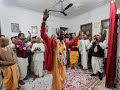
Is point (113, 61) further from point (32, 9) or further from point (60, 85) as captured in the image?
point (32, 9)

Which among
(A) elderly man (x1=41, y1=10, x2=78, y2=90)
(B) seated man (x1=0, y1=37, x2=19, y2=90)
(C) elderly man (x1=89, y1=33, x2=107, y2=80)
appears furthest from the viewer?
(C) elderly man (x1=89, y1=33, x2=107, y2=80)

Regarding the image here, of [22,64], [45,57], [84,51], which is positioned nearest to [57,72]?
[45,57]

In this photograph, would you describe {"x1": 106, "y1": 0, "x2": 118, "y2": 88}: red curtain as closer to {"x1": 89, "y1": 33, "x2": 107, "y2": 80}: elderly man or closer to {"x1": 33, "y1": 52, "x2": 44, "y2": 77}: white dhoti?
{"x1": 89, "y1": 33, "x2": 107, "y2": 80}: elderly man

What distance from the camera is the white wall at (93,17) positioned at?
4.69 m

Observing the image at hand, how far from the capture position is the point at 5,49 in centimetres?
245

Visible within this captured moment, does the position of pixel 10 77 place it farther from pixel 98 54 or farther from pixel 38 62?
pixel 98 54

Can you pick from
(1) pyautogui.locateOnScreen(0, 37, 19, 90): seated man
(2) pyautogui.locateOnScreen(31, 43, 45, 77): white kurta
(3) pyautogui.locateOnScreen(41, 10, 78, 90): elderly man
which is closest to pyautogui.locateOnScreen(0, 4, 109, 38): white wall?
(2) pyautogui.locateOnScreen(31, 43, 45, 77): white kurta

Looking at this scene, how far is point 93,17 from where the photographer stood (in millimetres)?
5273

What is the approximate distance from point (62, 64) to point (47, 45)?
0.46 meters

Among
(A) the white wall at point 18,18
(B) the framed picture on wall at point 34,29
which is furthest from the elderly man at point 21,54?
(B) the framed picture on wall at point 34,29

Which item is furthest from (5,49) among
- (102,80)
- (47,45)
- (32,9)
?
(32,9)

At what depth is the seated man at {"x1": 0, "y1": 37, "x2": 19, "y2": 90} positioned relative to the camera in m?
2.41

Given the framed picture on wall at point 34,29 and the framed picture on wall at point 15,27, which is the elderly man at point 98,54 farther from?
the framed picture on wall at point 15,27

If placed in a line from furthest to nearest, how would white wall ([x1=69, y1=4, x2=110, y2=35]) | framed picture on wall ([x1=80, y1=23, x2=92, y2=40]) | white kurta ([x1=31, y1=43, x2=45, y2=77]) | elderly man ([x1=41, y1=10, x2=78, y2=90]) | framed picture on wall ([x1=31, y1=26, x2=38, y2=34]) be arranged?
1. framed picture on wall ([x1=80, y1=23, x2=92, y2=40])
2. framed picture on wall ([x1=31, y1=26, x2=38, y2=34])
3. white wall ([x1=69, y1=4, x2=110, y2=35])
4. white kurta ([x1=31, y1=43, x2=45, y2=77])
5. elderly man ([x1=41, y1=10, x2=78, y2=90])
